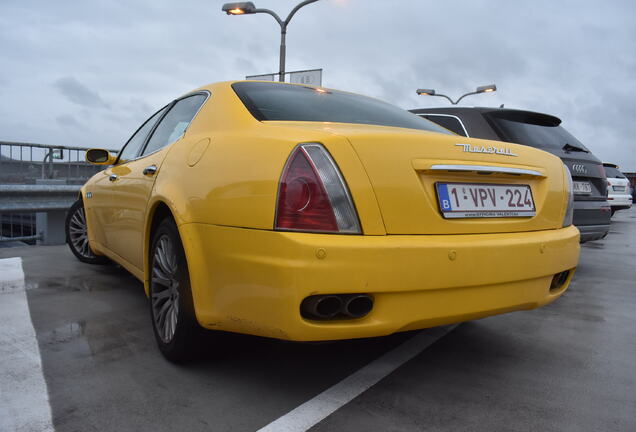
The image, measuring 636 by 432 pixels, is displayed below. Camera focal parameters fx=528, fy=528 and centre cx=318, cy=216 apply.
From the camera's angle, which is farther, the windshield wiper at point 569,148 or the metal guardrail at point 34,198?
the metal guardrail at point 34,198

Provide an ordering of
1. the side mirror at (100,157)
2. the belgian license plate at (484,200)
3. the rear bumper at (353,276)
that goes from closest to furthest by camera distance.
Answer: the rear bumper at (353,276), the belgian license plate at (484,200), the side mirror at (100,157)

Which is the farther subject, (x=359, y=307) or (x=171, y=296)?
(x=171, y=296)

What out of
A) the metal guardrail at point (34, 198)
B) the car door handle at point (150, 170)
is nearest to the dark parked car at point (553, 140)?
the car door handle at point (150, 170)

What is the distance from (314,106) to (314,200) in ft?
3.25

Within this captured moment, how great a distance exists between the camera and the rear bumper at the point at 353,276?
1.86m

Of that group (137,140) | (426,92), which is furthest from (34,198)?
(426,92)

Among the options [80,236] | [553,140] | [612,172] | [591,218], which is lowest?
[80,236]

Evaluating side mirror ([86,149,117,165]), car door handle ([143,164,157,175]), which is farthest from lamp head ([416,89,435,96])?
car door handle ([143,164,157,175])

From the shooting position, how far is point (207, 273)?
2.19 m

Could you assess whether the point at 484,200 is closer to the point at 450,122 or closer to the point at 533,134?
the point at 533,134

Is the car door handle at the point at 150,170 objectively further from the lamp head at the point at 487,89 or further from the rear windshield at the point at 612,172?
the lamp head at the point at 487,89

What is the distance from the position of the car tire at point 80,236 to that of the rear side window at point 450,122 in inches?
141

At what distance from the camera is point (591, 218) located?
5180mm

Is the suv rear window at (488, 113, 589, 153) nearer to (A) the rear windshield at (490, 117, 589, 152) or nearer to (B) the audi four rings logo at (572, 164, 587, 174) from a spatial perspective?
(A) the rear windshield at (490, 117, 589, 152)
